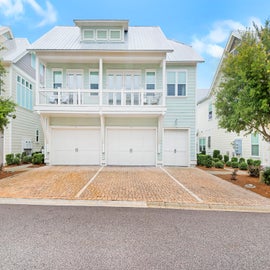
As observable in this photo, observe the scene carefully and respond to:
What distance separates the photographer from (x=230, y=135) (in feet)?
56.9

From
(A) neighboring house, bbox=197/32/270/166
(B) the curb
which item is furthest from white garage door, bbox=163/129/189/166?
(B) the curb

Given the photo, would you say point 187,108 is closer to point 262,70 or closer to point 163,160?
point 163,160

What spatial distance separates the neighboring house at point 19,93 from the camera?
48.0ft

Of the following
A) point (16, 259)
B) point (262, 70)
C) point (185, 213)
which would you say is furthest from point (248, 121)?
point (16, 259)

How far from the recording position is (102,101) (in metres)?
13.3

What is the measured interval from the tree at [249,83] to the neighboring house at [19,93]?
535 inches

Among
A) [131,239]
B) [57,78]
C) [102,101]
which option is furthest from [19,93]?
[131,239]

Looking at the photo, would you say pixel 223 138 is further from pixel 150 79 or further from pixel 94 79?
pixel 94 79

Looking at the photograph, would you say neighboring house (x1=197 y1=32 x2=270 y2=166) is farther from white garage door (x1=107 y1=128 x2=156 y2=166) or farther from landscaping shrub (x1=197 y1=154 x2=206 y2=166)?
white garage door (x1=107 y1=128 x2=156 y2=166)

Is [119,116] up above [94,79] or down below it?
below

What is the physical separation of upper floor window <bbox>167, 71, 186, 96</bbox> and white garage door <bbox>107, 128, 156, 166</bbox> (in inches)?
124

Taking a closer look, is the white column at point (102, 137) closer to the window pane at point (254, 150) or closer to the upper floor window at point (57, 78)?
the upper floor window at point (57, 78)

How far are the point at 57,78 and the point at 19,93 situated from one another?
12.6 ft

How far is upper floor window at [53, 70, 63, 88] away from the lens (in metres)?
14.4
